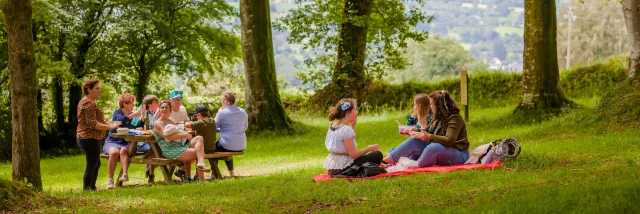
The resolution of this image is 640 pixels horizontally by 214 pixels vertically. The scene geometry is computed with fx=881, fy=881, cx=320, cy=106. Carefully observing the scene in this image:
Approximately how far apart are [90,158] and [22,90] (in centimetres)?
210

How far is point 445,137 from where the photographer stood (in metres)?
12.0

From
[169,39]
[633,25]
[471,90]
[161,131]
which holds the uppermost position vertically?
[169,39]

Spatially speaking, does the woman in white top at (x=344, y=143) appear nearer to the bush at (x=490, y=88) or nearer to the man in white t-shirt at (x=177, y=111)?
the man in white t-shirt at (x=177, y=111)

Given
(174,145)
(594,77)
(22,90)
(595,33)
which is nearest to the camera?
(22,90)

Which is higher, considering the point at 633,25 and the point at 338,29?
the point at 338,29

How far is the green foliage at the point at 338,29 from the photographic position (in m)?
28.9

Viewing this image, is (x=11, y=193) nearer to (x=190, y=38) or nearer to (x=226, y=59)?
(x=190, y=38)

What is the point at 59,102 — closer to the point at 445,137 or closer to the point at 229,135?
the point at 229,135

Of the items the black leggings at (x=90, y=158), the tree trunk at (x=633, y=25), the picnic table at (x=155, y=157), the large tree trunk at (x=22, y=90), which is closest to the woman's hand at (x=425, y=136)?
the picnic table at (x=155, y=157)

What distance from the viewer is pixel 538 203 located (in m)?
8.69

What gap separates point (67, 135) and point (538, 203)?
69.5ft

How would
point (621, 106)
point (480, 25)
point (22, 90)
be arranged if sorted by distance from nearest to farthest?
point (22, 90) → point (621, 106) → point (480, 25)

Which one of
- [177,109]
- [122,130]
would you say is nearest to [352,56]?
[177,109]

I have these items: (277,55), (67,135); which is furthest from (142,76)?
(277,55)
